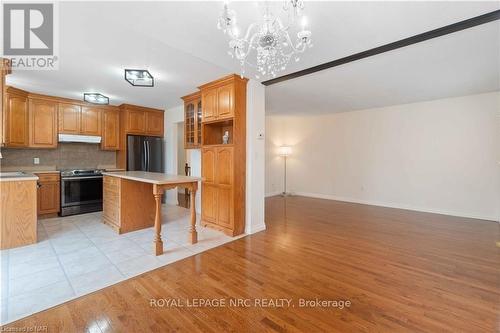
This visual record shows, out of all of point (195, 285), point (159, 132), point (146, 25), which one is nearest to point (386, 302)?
point (195, 285)

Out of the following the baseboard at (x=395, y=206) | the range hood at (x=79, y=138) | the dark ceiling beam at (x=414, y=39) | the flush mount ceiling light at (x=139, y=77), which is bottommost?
the baseboard at (x=395, y=206)

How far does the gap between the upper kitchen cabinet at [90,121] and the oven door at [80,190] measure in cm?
112

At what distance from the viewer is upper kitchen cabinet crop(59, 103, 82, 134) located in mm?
4688

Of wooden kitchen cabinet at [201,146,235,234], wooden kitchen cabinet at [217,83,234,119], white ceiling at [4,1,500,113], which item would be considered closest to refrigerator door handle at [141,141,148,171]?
white ceiling at [4,1,500,113]

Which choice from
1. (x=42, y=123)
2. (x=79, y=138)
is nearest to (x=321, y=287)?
(x=79, y=138)

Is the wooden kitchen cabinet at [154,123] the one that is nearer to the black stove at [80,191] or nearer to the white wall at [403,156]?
the black stove at [80,191]

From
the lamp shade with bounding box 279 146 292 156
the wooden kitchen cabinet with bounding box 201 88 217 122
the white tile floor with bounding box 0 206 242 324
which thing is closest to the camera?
the white tile floor with bounding box 0 206 242 324

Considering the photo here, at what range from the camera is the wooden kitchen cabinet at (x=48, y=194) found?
4254mm

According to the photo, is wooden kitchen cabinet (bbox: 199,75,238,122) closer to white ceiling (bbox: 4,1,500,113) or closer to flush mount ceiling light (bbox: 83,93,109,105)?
white ceiling (bbox: 4,1,500,113)

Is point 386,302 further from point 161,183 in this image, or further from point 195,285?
point 161,183

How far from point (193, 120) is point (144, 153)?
180cm

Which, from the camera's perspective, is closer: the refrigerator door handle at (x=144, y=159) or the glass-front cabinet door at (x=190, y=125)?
the glass-front cabinet door at (x=190, y=125)

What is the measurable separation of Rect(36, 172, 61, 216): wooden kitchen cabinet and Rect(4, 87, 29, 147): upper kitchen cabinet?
2.41ft

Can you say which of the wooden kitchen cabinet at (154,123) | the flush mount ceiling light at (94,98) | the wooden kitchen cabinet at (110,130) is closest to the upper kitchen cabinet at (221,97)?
the flush mount ceiling light at (94,98)
